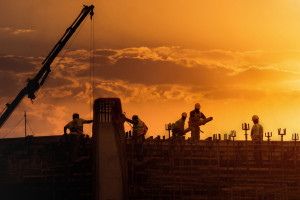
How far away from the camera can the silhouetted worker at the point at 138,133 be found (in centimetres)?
2744

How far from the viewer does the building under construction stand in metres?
28.4

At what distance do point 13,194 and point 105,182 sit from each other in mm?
8166

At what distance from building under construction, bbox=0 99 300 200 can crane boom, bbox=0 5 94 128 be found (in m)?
24.9

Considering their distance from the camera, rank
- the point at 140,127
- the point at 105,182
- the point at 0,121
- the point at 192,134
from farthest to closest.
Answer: the point at 0,121
the point at 192,134
the point at 140,127
the point at 105,182

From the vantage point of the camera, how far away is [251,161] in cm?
3067

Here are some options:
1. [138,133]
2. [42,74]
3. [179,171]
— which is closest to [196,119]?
[179,171]

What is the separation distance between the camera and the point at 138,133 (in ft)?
90.8

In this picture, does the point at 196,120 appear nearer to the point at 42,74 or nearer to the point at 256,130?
the point at 256,130

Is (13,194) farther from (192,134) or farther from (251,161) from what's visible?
(251,161)

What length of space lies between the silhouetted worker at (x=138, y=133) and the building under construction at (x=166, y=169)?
0.31 m

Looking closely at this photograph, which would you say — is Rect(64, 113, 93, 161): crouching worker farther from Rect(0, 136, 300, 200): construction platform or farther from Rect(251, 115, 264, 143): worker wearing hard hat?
Rect(251, 115, 264, 143): worker wearing hard hat

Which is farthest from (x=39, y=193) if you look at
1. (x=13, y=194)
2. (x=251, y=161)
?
(x=251, y=161)

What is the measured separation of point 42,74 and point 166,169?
3084cm

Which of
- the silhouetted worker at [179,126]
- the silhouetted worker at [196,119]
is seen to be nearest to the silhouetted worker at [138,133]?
the silhouetted worker at [179,126]
